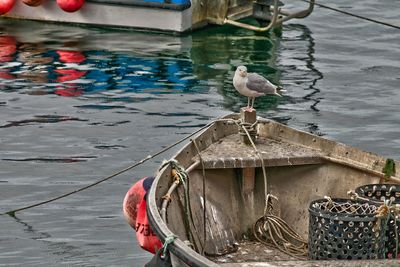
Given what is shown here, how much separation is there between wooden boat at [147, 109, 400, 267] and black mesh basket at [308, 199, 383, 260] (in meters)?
0.94

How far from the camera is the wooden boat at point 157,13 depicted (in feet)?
73.2

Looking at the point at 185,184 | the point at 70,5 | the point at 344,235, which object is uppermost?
the point at 185,184

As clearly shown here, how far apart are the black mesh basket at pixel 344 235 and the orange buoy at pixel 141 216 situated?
1646 mm

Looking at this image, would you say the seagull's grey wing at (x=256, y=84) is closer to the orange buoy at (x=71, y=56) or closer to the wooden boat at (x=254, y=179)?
the wooden boat at (x=254, y=179)

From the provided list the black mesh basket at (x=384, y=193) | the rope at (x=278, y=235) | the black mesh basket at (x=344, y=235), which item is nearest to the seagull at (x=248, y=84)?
the rope at (x=278, y=235)

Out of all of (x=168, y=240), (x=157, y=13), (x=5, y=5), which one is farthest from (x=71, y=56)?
(x=168, y=240)

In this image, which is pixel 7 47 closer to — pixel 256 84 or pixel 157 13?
pixel 157 13

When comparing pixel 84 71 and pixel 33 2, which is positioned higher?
pixel 33 2

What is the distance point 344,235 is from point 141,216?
2259 millimetres

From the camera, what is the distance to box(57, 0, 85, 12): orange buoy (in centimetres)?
2241

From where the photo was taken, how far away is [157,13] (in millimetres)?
22422

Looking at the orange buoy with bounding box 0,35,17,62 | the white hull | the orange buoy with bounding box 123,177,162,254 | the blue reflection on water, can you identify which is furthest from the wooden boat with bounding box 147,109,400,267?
the white hull

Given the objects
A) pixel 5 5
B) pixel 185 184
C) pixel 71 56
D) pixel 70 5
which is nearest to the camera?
pixel 185 184

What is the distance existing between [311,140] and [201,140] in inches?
41.9
